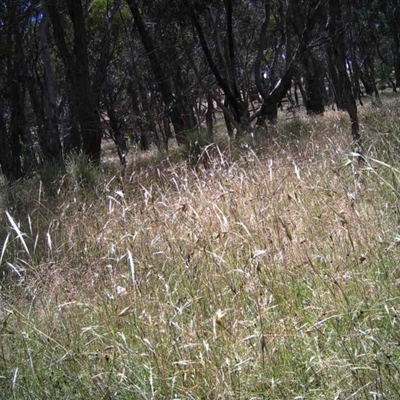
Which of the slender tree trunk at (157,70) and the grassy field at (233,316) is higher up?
the slender tree trunk at (157,70)

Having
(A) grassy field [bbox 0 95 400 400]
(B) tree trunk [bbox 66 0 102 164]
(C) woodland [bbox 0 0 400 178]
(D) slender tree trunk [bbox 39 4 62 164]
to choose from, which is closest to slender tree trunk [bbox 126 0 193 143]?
(C) woodland [bbox 0 0 400 178]

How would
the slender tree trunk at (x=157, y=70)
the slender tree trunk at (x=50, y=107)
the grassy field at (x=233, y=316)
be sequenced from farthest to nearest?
the slender tree trunk at (x=157, y=70)
the slender tree trunk at (x=50, y=107)
the grassy field at (x=233, y=316)

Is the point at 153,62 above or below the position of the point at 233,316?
above

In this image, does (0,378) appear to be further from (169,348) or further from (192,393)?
(192,393)

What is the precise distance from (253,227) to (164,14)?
11.0 m

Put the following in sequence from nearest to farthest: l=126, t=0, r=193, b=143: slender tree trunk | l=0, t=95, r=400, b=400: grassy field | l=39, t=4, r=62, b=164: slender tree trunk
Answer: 1. l=0, t=95, r=400, b=400: grassy field
2. l=39, t=4, r=62, b=164: slender tree trunk
3. l=126, t=0, r=193, b=143: slender tree trunk

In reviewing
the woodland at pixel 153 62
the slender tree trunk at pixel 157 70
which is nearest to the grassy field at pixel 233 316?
the woodland at pixel 153 62

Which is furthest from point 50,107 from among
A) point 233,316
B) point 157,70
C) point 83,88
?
point 233,316

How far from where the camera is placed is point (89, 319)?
2.32m

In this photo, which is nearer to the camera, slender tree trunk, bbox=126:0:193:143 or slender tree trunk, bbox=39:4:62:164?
slender tree trunk, bbox=39:4:62:164

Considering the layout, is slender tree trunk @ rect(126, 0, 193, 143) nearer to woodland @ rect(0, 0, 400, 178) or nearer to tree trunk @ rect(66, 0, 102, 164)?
woodland @ rect(0, 0, 400, 178)

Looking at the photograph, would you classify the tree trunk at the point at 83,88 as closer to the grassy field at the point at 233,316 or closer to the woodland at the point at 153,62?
the woodland at the point at 153,62

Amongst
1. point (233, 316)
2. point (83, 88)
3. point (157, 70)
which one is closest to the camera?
point (233, 316)

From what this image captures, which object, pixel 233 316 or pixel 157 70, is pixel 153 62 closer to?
pixel 157 70
